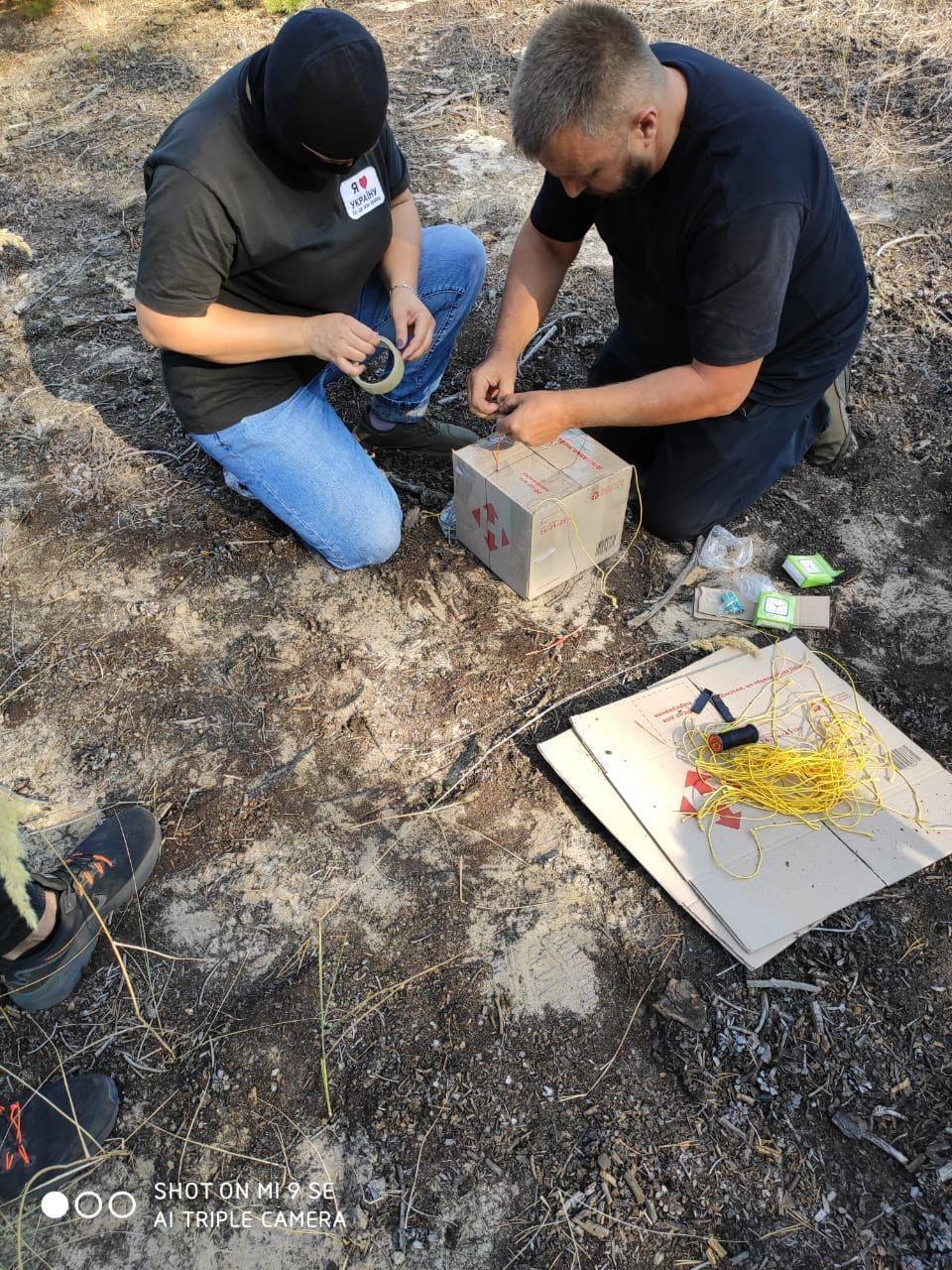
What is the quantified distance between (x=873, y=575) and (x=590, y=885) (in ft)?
5.31

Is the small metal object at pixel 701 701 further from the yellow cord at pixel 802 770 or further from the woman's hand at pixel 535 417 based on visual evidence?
the woman's hand at pixel 535 417

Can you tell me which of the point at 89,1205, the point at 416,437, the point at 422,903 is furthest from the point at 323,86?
the point at 89,1205

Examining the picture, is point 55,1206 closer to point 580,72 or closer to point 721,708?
point 721,708

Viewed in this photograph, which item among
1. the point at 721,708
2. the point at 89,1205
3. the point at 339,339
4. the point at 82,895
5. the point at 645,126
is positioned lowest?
the point at 89,1205

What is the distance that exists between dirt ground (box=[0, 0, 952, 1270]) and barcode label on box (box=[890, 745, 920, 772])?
0.54 feet

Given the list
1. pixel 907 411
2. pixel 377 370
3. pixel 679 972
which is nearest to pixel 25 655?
pixel 377 370

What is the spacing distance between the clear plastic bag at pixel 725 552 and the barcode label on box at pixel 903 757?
0.85 meters

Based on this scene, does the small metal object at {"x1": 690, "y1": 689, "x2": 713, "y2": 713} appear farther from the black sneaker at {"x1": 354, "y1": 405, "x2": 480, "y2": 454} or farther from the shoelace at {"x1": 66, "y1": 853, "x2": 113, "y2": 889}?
the shoelace at {"x1": 66, "y1": 853, "x2": 113, "y2": 889}

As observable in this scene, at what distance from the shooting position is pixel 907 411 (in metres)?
3.34

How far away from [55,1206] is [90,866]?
0.70 meters

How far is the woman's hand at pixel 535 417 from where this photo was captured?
7.60ft

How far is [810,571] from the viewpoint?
2.72 meters

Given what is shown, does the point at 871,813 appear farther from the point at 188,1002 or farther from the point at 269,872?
the point at 188,1002

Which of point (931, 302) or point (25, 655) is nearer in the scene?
point (25, 655)
